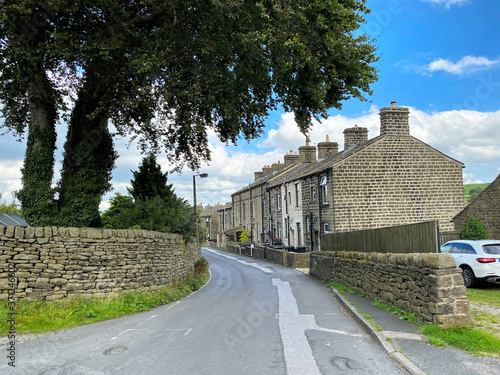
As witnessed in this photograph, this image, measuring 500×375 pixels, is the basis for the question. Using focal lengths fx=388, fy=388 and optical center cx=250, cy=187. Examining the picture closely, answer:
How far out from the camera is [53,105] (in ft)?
44.3

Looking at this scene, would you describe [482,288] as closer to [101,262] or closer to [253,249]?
[101,262]

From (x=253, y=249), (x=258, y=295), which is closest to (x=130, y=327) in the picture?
(x=258, y=295)

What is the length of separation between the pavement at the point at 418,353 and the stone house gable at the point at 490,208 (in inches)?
661

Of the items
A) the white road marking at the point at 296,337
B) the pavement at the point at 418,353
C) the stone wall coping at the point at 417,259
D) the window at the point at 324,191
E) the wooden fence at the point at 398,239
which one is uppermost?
the window at the point at 324,191

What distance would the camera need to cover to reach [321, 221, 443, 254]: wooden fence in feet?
27.0

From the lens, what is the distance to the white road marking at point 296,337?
19.3 ft

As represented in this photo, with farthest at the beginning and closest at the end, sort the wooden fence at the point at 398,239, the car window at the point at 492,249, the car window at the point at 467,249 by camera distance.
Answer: the car window at the point at 467,249
the car window at the point at 492,249
the wooden fence at the point at 398,239

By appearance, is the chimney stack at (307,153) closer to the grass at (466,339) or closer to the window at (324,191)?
the window at (324,191)

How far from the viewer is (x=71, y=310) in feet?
32.8

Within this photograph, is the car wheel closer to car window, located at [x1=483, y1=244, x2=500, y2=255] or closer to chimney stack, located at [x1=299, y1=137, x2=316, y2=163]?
car window, located at [x1=483, y1=244, x2=500, y2=255]

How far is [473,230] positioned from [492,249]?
9.67m

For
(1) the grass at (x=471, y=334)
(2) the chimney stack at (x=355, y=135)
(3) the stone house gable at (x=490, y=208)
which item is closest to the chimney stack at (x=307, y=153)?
(2) the chimney stack at (x=355, y=135)

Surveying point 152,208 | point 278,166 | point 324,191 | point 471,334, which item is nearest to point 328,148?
point 324,191

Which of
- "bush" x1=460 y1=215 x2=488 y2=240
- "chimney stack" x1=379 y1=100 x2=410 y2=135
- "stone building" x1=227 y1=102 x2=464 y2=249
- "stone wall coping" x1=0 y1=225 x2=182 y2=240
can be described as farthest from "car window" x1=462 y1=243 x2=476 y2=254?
"chimney stack" x1=379 y1=100 x2=410 y2=135
